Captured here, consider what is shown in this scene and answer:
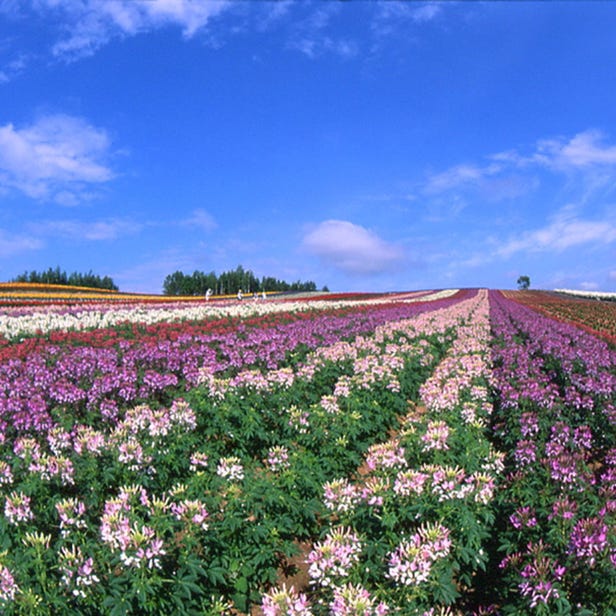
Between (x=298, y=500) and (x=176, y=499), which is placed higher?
(x=176, y=499)

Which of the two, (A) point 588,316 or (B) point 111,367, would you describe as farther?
(A) point 588,316

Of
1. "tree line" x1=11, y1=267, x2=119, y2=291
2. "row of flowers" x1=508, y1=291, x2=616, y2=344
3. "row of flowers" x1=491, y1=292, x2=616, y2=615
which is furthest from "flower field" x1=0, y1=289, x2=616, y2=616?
"tree line" x1=11, y1=267, x2=119, y2=291

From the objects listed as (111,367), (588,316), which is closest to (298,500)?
(111,367)

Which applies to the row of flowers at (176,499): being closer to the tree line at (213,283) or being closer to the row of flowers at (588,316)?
the row of flowers at (588,316)

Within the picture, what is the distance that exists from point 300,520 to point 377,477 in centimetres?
90

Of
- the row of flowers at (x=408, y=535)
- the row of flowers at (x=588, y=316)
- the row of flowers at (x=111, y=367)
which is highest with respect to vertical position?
the row of flowers at (x=588, y=316)

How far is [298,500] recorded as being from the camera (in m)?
4.27

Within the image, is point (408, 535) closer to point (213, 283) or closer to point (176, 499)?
point (176, 499)

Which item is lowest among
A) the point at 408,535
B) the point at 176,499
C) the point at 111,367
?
the point at 408,535

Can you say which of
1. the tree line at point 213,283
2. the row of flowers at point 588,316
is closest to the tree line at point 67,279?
the tree line at point 213,283

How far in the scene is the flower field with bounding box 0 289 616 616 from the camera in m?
3.05

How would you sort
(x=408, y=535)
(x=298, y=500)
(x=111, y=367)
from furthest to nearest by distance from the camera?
(x=111, y=367), (x=298, y=500), (x=408, y=535)

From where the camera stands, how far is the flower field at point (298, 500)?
10.00ft

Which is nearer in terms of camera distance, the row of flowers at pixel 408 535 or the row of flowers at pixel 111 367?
the row of flowers at pixel 408 535
